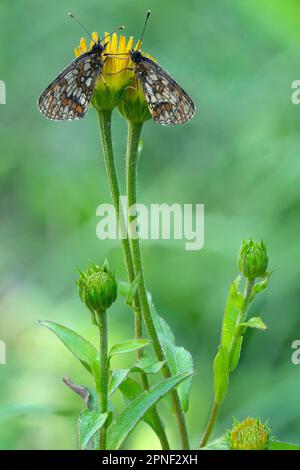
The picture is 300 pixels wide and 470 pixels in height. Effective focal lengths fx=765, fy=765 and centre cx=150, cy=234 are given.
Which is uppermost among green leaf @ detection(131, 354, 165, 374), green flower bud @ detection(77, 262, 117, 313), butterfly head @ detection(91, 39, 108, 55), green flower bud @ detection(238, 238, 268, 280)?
butterfly head @ detection(91, 39, 108, 55)

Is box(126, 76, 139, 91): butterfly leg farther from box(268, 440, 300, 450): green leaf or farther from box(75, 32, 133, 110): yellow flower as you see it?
box(268, 440, 300, 450): green leaf

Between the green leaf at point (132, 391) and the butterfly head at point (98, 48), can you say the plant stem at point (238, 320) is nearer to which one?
the green leaf at point (132, 391)

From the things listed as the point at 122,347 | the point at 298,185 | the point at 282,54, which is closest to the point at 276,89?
the point at 282,54

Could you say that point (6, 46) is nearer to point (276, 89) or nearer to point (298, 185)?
point (276, 89)

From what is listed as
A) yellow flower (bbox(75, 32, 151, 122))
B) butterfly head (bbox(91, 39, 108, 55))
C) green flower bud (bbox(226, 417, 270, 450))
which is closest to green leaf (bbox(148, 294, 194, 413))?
green flower bud (bbox(226, 417, 270, 450))

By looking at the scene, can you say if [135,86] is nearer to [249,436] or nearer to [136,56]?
[136,56]
